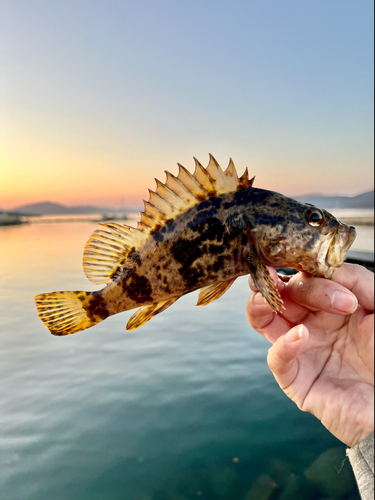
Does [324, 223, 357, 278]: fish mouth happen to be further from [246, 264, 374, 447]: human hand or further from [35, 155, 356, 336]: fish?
[246, 264, 374, 447]: human hand

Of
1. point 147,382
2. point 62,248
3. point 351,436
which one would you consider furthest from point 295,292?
point 62,248

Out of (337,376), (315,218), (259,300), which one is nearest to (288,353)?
(259,300)

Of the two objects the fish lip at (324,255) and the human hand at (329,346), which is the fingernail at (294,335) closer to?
the human hand at (329,346)

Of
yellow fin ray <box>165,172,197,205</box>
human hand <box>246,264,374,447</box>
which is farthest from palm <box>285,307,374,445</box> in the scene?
yellow fin ray <box>165,172,197,205</box>

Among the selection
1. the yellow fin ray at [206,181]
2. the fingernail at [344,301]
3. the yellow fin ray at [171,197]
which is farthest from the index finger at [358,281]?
the yellow fin ray at [171,197]

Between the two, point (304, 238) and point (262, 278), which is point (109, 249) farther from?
point (304, 238)

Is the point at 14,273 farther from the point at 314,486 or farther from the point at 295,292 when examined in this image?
the point at 295,292
